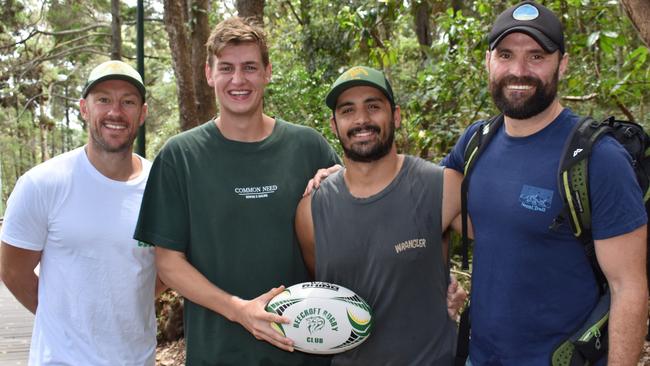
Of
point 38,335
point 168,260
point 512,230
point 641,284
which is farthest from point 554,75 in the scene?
point 38,335

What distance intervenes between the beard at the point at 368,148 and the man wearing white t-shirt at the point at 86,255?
1312 mm

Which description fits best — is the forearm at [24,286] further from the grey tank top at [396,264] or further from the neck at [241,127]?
the grey tank top at [396,264]

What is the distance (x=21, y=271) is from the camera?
3.77m

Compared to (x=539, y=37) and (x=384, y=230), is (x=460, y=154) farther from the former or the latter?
(x=539, y=37)

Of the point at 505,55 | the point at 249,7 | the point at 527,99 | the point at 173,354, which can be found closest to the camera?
the point at 527,99

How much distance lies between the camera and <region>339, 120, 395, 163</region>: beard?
3.34m

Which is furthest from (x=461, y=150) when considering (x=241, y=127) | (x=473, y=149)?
(x=241, y=127)

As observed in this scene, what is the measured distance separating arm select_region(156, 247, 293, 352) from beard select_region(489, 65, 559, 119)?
4.82ft

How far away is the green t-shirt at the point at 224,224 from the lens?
11.2ft

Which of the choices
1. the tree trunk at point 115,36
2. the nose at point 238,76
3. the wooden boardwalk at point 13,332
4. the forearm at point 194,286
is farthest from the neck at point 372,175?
the tree trunk at point 115,36

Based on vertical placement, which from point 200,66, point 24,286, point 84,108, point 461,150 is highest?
point 200,66

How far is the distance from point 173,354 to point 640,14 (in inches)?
244

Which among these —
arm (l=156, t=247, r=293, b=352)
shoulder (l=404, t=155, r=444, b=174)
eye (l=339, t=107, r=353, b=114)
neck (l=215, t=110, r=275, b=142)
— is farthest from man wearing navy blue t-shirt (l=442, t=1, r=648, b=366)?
neck (l=215, t=110, r=275, b=142)

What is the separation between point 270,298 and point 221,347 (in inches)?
17.5
